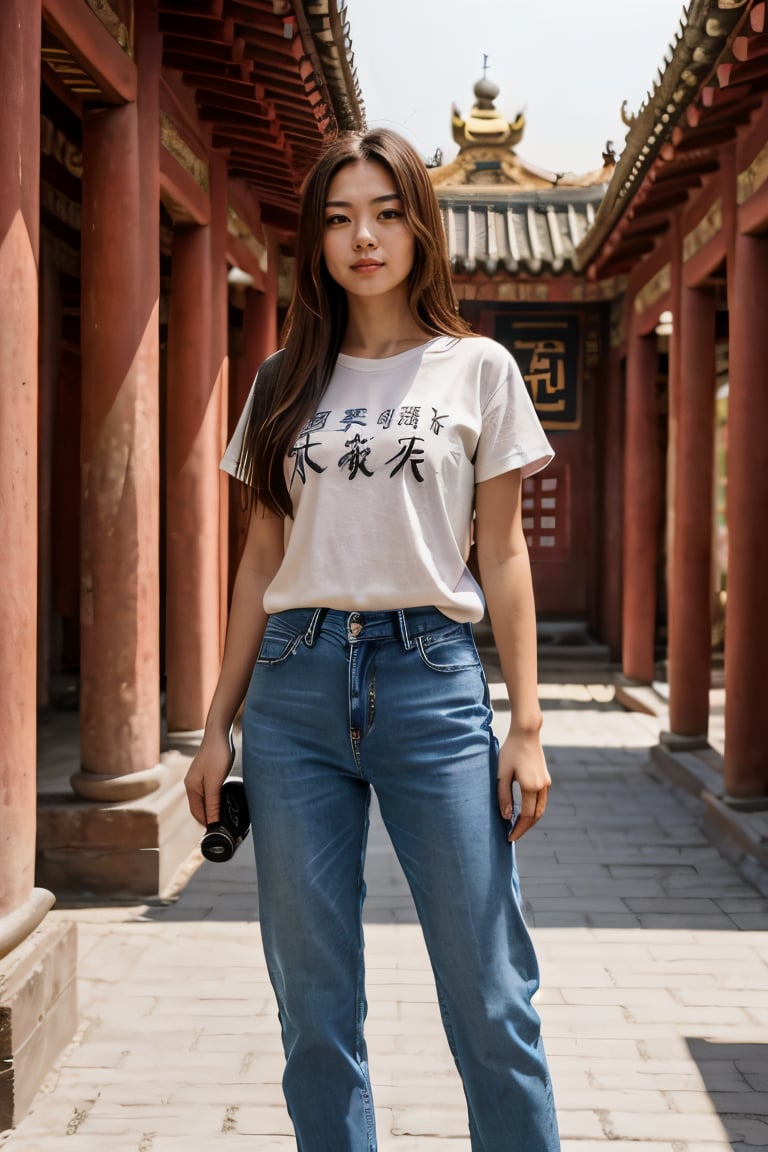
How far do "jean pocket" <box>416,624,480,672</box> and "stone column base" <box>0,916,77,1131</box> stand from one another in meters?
1.68

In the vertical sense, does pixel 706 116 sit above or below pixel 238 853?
above

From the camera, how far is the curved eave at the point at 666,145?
4844 millimetres

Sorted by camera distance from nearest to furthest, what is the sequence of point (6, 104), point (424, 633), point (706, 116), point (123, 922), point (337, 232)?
point (424, 633) < point (337, 232) < point (6, 104) < point (123, 922) < point (706, 116)

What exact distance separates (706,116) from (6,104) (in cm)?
352

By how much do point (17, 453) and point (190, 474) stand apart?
3.28m

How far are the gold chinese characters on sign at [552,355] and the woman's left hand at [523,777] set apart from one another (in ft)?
33.1

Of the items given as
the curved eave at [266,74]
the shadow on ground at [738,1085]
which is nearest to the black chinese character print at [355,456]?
the shadow on ground at [738,1085]

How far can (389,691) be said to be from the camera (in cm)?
191

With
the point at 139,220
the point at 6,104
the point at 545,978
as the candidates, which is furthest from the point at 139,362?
the point at 545,978

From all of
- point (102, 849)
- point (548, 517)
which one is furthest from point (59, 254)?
point (548, 517)

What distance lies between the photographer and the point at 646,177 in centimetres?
684

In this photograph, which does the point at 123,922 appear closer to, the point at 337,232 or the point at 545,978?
the point at 545,978

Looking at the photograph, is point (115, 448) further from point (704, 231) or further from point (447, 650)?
point (704, 231)

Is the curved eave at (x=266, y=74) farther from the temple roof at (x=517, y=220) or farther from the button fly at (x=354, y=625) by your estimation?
the temple roof at (x=517, y=220)
